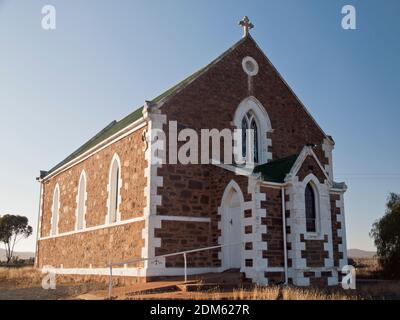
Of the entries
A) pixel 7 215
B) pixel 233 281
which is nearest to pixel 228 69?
pixel 233 281

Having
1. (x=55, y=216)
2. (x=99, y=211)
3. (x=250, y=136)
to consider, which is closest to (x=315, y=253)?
(x=250, y=136)

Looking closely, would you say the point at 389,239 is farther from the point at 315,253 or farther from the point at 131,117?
the point at 131,117

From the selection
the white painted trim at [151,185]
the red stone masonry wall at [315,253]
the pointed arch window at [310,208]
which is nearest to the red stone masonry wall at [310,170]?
the pointed arch window at [310,208]

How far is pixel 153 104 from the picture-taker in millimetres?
16844

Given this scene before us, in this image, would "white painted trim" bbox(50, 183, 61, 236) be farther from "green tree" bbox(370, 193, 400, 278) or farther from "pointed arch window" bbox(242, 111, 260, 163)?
"green tree" bbox(370, 193, 400, 278)

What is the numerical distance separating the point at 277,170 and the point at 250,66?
6.16 metres

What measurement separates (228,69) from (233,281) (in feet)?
30.4

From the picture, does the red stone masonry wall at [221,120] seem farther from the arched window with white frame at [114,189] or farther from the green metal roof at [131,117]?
the arched window with white frame at [114,189]

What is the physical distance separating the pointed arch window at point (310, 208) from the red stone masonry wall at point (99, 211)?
5972 millimetres

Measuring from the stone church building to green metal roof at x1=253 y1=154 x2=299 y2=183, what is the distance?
0.06 metres

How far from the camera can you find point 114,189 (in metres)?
20.3

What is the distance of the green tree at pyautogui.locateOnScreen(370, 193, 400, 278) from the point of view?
21587 mm

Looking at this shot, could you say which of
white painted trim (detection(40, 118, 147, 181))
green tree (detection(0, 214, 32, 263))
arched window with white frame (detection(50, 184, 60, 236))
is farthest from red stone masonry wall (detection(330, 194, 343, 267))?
green tree (detection(0, 214, 32, 263))
